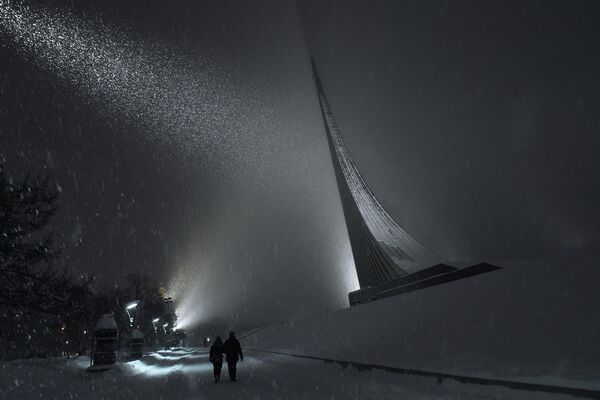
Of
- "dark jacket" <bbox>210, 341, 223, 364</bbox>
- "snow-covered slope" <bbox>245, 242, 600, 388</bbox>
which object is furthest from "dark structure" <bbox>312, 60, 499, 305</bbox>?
"dark jacket" <bbox>210, 341, 223, 364</bbox>

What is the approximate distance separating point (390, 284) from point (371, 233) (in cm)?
432

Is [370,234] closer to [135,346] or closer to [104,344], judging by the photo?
[135,346]

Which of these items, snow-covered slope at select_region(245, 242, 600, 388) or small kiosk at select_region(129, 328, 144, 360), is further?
small kiosk at select_region(129, 328, 144, 360)

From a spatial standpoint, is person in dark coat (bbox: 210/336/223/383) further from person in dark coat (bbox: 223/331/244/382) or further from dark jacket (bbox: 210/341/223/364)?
person in dark coat (bbox: 223/331/244/382)

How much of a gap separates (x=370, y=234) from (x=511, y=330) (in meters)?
25.0

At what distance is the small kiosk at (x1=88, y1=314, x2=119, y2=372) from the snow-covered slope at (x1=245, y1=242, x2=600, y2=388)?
6596 mm

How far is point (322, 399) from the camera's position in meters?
6.08

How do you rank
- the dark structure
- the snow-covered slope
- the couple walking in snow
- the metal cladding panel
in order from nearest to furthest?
1. the snow-covered slope
2. the couple walking in snow
3. the dark structure
4. the metal cladding panel

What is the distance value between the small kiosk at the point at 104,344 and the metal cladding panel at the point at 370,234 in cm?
1986

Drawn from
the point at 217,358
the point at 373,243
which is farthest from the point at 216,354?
the point at 373,243

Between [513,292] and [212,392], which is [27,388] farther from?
[513,292]

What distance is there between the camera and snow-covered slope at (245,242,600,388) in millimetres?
6145

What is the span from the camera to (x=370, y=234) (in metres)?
32.9

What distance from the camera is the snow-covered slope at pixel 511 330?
6145 millimetres
